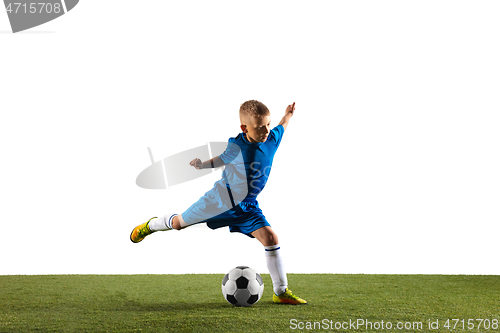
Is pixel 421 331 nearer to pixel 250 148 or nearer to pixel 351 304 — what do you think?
pixel 351 304

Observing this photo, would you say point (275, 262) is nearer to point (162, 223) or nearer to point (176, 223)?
point (176, 223)

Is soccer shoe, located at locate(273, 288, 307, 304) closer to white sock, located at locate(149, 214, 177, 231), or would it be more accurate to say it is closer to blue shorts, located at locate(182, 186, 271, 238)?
blue shorts, located at locate(182, 186, 271, 238)

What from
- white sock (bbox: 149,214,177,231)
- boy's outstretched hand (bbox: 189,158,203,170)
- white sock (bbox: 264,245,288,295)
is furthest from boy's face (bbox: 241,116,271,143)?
white sock (bbox: 149,214,177,231)

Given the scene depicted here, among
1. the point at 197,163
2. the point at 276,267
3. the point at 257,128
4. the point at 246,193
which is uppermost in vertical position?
the point at 257,128

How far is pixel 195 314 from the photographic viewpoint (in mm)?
3363

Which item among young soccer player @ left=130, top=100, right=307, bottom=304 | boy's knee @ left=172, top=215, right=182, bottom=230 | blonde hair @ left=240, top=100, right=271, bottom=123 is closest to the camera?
blonde hair @ left=240, top=100, right=271, bottom=123

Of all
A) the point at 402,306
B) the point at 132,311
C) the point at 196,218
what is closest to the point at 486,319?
the point at 402,306

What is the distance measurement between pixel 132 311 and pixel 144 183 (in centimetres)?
135

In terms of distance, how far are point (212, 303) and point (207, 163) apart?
1.20 metres

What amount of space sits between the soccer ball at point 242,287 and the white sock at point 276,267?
0.15 meters

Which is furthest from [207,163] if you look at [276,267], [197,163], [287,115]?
[276,267]

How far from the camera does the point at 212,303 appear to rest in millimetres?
3875

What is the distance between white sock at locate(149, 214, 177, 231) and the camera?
4.11 metres

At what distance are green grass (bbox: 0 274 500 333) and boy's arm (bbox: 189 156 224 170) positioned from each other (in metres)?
1.16
